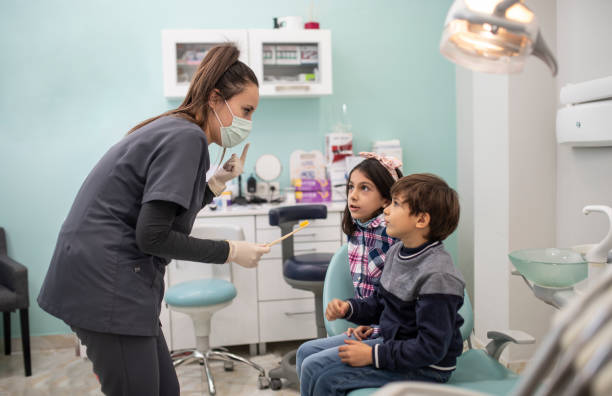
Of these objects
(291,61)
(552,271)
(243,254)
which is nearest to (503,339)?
(552,271)

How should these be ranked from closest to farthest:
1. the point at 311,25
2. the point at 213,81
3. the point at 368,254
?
the point at 213,81 → the point at 368,254 → the point at 311,25

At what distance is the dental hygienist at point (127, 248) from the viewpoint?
1.27 metres

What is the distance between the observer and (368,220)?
179cm

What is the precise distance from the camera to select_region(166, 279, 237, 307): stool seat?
2590mm

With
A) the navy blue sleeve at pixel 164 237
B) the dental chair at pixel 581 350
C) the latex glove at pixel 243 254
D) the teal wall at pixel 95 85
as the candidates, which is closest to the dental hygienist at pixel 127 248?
the navy blue sleeve at pixel 164 237

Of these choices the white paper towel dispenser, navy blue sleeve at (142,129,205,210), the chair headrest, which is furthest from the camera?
the chair headrest

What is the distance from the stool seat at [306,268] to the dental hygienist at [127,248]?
1233 millimetres

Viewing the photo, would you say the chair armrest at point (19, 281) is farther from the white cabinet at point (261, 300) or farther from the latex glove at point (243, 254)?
the latex glove at point (243, 254)

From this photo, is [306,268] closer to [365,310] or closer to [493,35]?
[365,310]

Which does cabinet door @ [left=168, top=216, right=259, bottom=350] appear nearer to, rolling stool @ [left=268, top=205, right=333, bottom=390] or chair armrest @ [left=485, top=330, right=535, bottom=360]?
rolling stool @ [left=268, top=205, right=333, bottom=390]

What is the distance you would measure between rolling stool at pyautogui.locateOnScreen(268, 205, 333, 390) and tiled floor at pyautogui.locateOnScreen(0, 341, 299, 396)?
94 millimetres

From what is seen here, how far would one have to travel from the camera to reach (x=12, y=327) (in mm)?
3338

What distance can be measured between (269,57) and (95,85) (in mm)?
1113

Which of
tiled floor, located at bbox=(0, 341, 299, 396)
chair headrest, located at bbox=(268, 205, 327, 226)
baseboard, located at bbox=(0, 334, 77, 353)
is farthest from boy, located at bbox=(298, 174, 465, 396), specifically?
baseboard, located at bbox=(0, 334, 77, 353)
